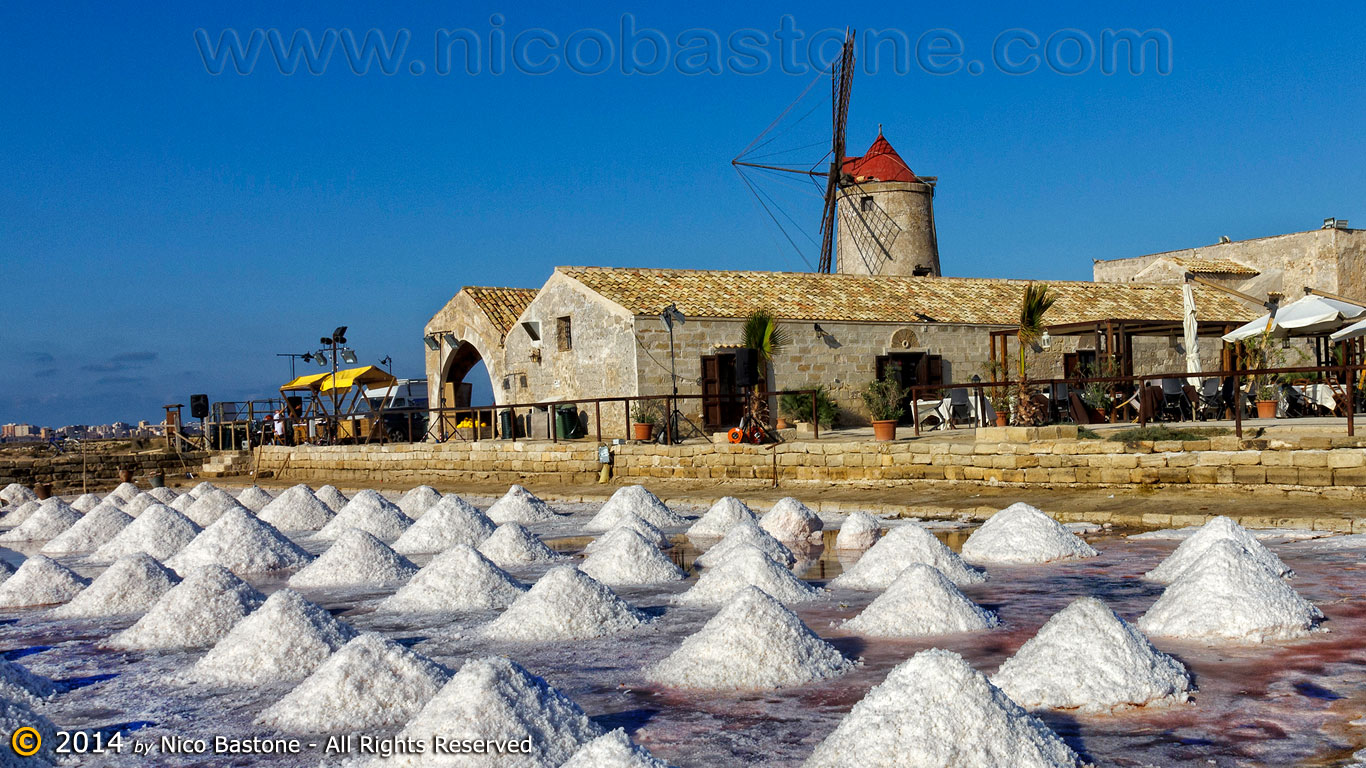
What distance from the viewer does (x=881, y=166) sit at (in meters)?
30.2

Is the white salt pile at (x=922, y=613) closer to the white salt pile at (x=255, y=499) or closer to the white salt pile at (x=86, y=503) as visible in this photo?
the white salt pile at (x=255, y=499)

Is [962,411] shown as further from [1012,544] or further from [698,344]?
[1012,544]

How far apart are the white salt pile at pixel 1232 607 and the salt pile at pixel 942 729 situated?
6.99 ft

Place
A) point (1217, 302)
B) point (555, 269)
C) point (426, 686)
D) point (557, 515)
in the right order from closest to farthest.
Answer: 1. point (426, 686)
2. point (557, 515)
3. point (555, 269)
4. point (1217, 302)

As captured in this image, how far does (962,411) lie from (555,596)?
14.7 metres

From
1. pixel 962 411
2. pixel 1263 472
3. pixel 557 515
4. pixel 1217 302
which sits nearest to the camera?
pixel 1263 472

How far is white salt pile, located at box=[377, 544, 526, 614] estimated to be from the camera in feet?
23.7

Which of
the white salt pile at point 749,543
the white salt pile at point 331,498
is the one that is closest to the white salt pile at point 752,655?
the white salt pile at point 749,543

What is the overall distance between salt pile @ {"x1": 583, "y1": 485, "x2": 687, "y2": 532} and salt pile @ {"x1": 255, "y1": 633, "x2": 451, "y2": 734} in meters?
6.55

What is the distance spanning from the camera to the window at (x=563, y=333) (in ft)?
70.0

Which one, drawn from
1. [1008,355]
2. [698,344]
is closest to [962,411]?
[1008,355]

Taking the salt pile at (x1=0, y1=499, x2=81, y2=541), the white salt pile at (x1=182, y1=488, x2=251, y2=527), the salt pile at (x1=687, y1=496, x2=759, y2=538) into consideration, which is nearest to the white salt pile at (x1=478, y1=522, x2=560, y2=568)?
the salt pile at (x1=687, y1=496, x2=759, y2=538)

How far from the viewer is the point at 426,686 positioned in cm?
475

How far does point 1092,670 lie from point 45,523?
14.6 metres
